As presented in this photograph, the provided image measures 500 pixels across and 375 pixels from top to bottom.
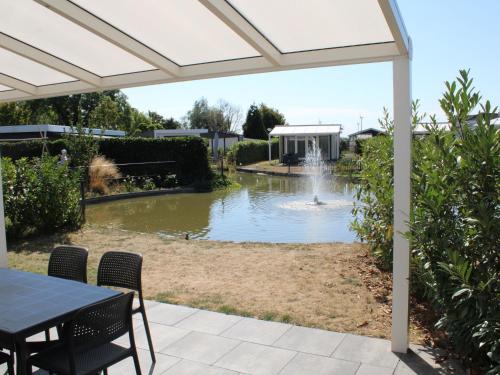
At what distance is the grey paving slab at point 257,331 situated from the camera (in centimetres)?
376

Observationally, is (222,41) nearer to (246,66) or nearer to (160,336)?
(246,66)

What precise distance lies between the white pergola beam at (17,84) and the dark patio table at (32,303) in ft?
8.49

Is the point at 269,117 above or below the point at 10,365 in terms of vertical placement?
above

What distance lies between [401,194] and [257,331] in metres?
1.71

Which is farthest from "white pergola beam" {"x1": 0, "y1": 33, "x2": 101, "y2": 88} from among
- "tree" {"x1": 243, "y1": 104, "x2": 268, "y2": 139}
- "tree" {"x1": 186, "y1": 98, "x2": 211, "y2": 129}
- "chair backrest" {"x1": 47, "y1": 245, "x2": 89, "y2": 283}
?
"tree" {"x1": 186, "y1": 98, "x2": 211, "y2": 129}

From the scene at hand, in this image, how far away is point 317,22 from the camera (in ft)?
10.8

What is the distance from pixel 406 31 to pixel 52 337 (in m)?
3.71

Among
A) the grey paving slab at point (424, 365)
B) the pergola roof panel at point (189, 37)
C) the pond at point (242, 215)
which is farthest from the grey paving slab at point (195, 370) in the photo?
the pond at point (242, 215)

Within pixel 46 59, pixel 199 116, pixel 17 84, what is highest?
pixel 199 116

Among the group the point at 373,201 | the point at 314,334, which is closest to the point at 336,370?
the point at 314,334

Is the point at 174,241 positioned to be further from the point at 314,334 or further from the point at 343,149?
the point at 343,149

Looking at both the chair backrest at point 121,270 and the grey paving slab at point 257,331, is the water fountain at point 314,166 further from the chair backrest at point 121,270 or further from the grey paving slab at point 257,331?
the chair backrest at point 121,270

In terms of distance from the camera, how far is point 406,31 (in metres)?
3.14

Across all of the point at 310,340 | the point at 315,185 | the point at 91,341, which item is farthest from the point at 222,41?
the point at 315,185
